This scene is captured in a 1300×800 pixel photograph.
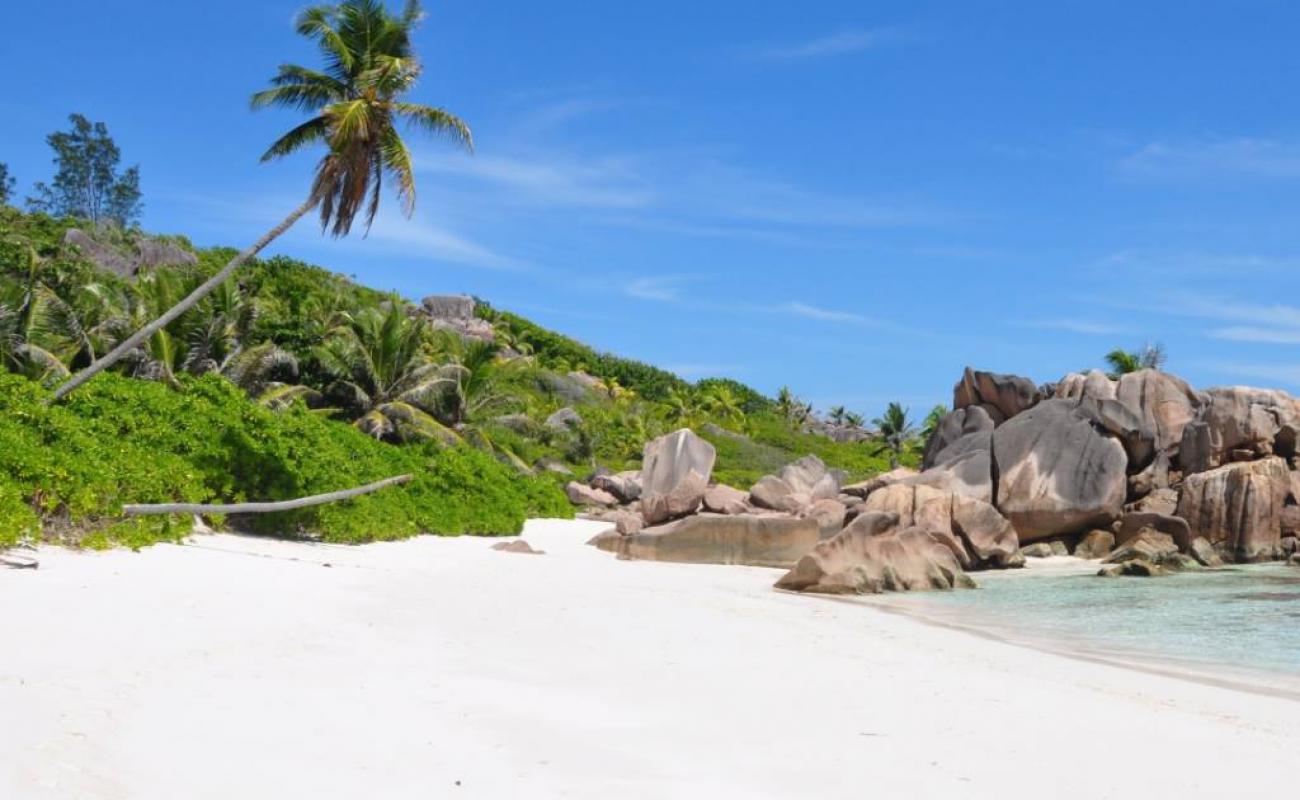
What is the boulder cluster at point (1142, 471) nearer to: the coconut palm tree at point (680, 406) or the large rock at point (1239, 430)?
the large rock at point (1239, 430)

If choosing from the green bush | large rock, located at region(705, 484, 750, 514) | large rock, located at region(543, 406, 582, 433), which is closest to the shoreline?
the green bush

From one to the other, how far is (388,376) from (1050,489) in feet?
65.7

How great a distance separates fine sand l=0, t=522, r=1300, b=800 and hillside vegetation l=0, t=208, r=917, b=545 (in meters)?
1.92

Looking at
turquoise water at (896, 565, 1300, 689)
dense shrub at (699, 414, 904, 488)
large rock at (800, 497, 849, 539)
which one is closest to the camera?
turquoise water at (896, 565, 1300, 689)

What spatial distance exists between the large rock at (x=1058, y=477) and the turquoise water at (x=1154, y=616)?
6.60 meters

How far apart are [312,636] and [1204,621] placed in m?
12.5

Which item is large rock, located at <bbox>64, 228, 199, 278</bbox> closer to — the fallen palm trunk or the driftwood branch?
the driftwood branch

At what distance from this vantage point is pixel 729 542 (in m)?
21.7

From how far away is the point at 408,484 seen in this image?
67.7ft

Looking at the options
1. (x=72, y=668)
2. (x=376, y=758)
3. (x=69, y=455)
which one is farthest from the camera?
(x=69, y=455)

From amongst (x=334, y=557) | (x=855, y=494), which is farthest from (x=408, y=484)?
(x=855, y=494)

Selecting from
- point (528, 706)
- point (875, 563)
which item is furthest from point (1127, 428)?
point (528, 706)

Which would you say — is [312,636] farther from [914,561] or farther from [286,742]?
[914,561]

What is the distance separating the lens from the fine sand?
15.4ft
